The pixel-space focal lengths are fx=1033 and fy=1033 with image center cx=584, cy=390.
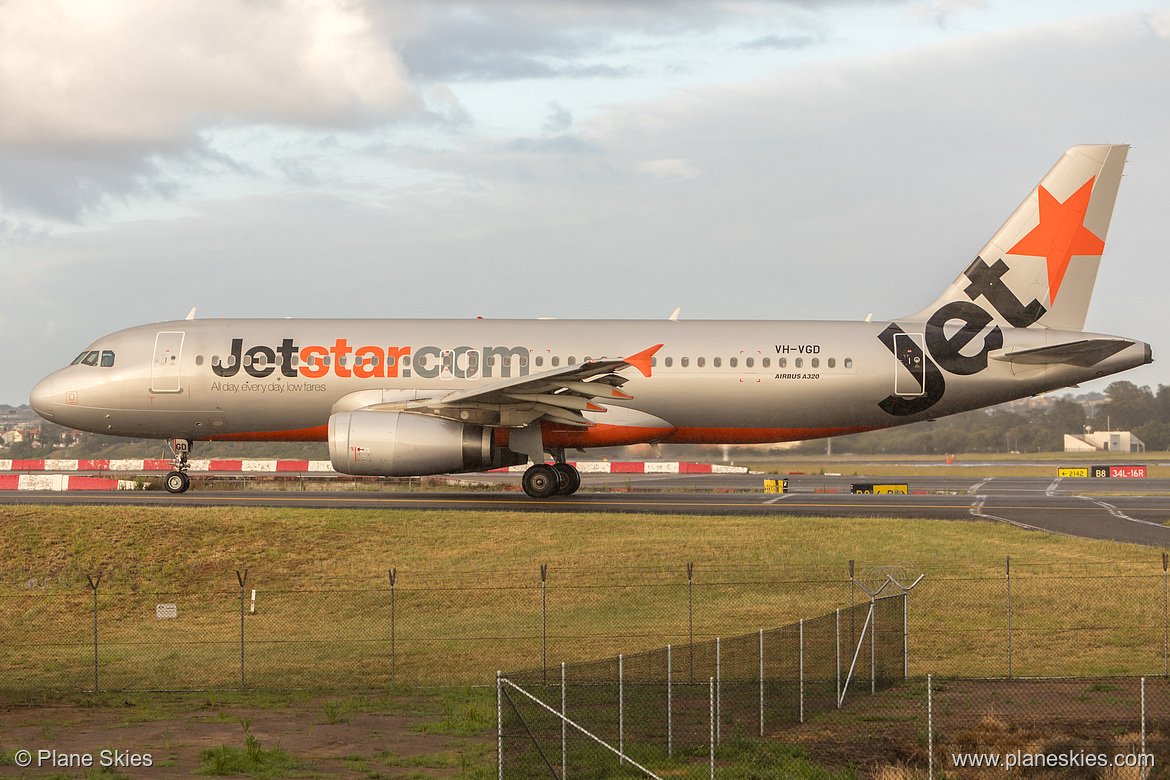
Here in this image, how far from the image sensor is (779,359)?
3109 cm

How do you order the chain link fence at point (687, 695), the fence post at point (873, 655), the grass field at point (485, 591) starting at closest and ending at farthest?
1. the chain link fence at point (687, 695)
2. the fence post at point (873, 655)
3. the grass field at point (485, 591)

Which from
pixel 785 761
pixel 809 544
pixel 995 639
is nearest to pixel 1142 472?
Result: pixel 809 544

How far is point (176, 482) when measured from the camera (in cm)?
3328

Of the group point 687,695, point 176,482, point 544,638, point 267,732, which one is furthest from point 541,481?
point 267,732

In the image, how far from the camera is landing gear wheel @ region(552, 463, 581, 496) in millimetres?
31641

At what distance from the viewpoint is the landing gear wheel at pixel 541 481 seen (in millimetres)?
31031

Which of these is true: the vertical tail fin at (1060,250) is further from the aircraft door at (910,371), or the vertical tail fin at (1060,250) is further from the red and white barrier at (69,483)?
the red and white barrier at (69,483)

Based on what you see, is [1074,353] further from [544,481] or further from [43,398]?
[43,398]

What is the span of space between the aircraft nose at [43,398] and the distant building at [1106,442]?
343ft

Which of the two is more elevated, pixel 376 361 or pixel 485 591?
pixel 376 361

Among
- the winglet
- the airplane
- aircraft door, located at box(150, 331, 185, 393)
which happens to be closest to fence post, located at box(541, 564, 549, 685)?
the airplane

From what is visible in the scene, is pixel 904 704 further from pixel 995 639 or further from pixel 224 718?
pixel 224 718

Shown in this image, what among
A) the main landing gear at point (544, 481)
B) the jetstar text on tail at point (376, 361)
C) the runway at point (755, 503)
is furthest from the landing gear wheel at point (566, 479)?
the jetstar text on tail at point (376, 361)

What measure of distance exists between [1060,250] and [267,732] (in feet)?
92.9
